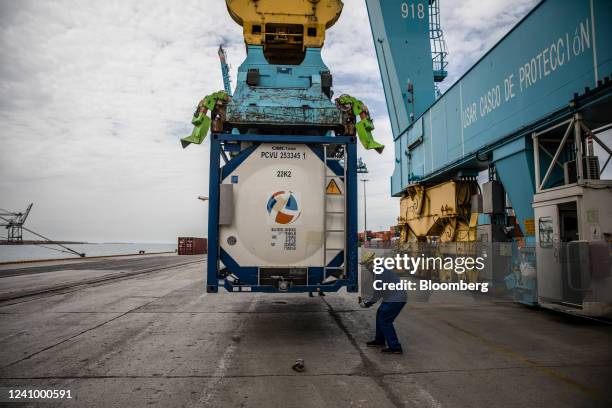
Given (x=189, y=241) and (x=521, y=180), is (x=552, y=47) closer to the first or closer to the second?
(x=521, y=180)

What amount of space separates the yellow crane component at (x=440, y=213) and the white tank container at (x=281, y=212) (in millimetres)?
8524

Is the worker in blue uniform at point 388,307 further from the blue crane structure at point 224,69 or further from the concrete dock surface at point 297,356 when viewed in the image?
the blue crane structure at point 224,69

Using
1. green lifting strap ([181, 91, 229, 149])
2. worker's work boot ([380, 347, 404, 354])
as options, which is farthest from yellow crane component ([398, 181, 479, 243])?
green lifting strap ([181, 91, 229, 149])

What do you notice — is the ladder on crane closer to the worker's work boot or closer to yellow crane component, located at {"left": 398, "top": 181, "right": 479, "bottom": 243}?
the worker's work boot

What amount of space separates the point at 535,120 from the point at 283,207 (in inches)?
267

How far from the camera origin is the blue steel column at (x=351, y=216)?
22.1 feet

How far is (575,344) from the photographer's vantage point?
21.2 ft

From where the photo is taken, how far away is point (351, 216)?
6793mm

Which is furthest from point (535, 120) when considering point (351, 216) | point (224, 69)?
point (224, 69)

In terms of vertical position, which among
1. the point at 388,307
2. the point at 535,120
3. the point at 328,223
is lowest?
the point at 388,307

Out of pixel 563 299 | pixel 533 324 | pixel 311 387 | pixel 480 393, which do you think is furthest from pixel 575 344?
pixel 311 387

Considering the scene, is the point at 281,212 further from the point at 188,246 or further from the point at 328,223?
the point at 188,246

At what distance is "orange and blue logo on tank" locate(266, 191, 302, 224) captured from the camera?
673 cm

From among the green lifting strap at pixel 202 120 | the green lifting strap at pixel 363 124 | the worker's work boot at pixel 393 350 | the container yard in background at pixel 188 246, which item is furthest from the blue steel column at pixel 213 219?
the container yard in background at pixel 188 246
